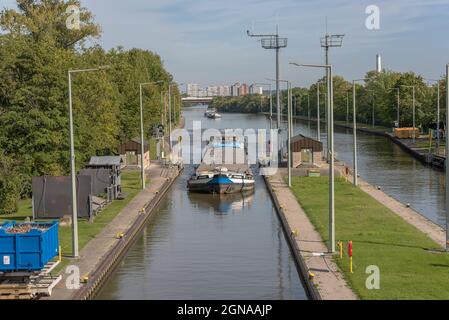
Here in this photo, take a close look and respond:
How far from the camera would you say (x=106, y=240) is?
35.6 metres

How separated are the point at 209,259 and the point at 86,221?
33.8ft

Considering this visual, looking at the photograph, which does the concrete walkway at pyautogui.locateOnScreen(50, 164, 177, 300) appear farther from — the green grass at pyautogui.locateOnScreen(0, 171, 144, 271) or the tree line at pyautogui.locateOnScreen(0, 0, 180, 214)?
the tree line at pyautogui.locateOnScreen(0, 0, 180, 214)

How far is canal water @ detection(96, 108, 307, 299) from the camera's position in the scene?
1101 inches

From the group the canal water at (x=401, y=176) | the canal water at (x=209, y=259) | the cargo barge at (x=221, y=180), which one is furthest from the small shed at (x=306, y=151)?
the canal water at (x=209, y=259)

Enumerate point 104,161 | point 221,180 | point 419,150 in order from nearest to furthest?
1. point 104,161
2. point 221,180
3. point 419,150

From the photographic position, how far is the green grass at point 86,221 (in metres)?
34.5

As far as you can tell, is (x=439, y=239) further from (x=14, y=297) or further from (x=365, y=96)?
(x=365, y=96)

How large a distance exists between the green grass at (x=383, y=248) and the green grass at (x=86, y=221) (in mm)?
11213

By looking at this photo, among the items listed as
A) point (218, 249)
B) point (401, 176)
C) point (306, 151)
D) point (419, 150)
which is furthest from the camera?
point (419, 150)

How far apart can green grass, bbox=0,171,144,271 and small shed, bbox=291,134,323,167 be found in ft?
54.7

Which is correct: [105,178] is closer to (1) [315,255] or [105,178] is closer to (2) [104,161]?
(2) [104,161]

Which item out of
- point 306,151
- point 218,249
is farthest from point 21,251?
point 306,151

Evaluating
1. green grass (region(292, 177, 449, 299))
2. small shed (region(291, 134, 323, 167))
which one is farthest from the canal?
small shed (region(291, 134, 323, 167))
